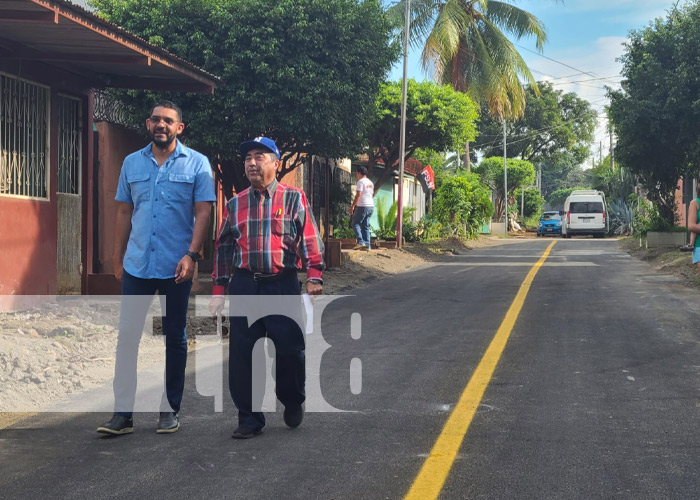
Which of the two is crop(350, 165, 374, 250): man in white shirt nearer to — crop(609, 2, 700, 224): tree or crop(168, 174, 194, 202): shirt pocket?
crop(609, 2, 700, 224): tree

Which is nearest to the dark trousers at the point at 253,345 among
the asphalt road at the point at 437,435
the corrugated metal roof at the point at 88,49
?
the asphalt road at the point at 437,435

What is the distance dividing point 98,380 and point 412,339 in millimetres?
3277

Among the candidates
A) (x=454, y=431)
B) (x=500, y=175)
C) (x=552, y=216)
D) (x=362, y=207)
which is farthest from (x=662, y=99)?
(x=500, y=175)

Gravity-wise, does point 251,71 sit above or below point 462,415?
above

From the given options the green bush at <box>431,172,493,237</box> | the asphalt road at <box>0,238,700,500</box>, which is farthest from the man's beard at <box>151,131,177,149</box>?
the green bush at <box>431,172,493,237</box>

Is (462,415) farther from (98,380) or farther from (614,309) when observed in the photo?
(614,309)

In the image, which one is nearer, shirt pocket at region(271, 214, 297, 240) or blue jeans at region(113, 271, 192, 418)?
shirt pocket at region(271, 214, 297, 240)

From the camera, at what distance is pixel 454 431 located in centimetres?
547

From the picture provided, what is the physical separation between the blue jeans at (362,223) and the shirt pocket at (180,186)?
15.4 metres

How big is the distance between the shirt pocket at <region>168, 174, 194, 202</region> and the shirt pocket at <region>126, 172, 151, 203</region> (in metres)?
0.14

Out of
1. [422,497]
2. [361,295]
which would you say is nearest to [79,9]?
[422,497]

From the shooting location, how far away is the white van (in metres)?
45.4

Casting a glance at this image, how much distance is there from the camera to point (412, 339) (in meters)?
9.27

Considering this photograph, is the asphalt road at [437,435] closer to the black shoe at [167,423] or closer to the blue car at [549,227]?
the black shoe at [167,423]
